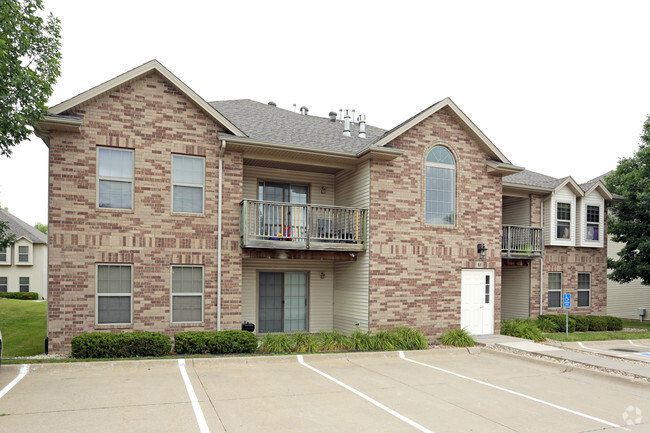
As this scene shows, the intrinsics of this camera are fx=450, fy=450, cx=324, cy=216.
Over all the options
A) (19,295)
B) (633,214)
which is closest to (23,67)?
(633,214)

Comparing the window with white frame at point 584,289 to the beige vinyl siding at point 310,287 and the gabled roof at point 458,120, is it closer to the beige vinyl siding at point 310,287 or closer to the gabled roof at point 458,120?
the gabled roof at point 458,120

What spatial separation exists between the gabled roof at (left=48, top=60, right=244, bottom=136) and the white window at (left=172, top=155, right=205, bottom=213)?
4.42 ft

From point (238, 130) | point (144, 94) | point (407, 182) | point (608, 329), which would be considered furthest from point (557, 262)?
point (144, 94)

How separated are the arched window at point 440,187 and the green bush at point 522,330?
440 centimetres

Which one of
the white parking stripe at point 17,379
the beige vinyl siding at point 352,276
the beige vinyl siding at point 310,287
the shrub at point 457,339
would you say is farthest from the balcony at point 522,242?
the white parking stripe at point 17,379

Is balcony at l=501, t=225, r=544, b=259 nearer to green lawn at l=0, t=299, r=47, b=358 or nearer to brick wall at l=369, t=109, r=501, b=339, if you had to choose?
brick wall at l=369, t=109, r=501, b=339

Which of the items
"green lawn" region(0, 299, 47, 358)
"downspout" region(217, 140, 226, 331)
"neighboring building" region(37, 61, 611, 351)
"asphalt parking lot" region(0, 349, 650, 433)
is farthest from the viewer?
"downspout" region(217, 140, 226, 331)

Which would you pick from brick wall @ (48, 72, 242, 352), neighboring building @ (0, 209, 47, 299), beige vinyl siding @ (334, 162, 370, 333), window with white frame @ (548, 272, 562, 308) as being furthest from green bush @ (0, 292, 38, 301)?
window with white frame @ (548, 272, 562, 308)

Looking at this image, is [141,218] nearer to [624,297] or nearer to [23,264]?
[624,297]

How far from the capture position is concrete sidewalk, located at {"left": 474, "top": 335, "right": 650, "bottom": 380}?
36.1 feet

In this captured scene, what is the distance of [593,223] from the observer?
20062 mm

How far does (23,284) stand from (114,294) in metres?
30.8

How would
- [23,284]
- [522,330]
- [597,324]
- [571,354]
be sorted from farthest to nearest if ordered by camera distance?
[23,284], [597,324], [522,330], [571,354]

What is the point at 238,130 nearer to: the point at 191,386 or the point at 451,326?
the point at 191,386
